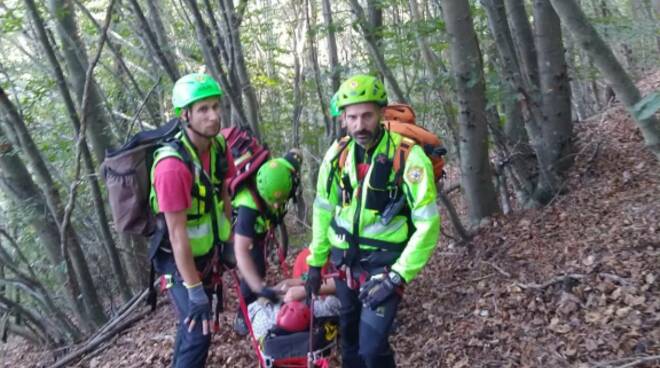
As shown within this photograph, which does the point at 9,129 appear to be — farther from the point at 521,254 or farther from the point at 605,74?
the point at 605,74

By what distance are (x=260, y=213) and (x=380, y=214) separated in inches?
56.7

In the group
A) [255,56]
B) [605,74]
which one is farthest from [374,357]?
[255,56]

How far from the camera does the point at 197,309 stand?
401 centimetres

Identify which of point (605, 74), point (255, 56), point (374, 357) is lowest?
point (374, 357)

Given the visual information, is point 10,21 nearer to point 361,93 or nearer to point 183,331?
point 183,331

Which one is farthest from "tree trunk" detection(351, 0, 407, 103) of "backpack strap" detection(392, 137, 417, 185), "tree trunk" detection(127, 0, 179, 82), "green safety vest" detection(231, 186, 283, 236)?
"tree trunk" detection(127, 0, 179, 82)

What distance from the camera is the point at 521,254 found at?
5.65 m

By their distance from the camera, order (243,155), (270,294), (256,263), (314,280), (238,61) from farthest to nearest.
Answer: (238,61) → (243,155) → (256,263) → (270,294) → (314,280)

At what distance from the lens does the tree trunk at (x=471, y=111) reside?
5.68 metres

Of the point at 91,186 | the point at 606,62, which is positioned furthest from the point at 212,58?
the point at 606,62

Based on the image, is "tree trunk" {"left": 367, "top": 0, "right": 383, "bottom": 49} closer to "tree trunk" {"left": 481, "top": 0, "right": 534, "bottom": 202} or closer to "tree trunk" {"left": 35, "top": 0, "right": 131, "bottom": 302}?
"tree trunk" {"left": 481, "top": 0, "right": 534, "bottom": 202}

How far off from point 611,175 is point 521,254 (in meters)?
1.88

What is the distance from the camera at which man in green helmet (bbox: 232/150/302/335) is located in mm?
4746

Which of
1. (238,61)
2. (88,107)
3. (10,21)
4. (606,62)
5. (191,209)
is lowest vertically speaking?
(191,209)
